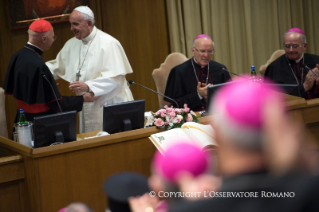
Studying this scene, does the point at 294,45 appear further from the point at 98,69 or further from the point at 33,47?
the point at 33,47

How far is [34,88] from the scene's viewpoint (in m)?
5.05

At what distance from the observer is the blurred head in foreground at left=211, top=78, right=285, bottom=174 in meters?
1.13

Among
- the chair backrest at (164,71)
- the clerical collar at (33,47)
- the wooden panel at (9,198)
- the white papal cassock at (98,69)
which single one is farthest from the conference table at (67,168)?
the chair backrest at (164,71)

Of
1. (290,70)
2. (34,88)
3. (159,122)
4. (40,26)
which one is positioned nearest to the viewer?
(159,122)

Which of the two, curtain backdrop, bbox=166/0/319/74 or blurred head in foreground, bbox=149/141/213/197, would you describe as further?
curtain backdrop, bbox=166/0/319/74

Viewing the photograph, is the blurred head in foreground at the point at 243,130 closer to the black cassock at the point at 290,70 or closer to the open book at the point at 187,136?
the open book at the point at 187,136

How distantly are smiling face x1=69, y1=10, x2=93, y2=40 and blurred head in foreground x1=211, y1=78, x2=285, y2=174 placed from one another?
4562mm

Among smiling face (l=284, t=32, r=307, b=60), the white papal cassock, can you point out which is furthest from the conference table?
smiling face (l=284, t=32, r=307, b=60)

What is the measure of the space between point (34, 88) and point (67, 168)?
1.65 meters

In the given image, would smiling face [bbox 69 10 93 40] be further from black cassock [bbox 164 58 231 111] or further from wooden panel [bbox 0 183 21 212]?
wooden panel [bbox 0 183 21 212]

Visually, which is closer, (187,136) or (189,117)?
(187,136)

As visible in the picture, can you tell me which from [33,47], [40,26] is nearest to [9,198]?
[33,47]

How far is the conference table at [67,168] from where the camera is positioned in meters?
3.57

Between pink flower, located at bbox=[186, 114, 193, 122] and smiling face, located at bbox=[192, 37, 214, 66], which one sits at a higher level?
smiling face, located at bbox=[192, 37, 214, 66]
